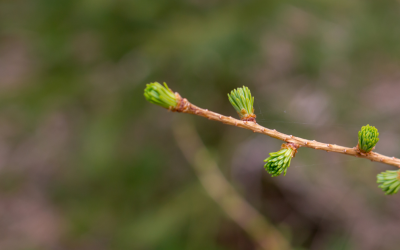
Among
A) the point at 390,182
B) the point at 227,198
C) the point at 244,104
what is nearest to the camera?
the point at 390,182

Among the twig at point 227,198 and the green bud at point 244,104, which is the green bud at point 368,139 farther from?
the twig at point 227,198

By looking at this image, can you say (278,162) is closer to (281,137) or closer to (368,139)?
(281,137)

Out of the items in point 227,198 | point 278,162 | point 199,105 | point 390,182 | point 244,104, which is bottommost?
point 390,182

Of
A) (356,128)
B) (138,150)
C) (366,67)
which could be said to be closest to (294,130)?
(356,128)

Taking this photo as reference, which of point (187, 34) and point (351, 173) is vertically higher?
point (187, 34)

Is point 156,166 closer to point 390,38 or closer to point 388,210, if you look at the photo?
point 390,38

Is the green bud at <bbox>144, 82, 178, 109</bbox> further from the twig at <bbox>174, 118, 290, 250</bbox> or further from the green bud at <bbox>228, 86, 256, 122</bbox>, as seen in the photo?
the twig at <bbox>174, 118, 290, 250</bbox>

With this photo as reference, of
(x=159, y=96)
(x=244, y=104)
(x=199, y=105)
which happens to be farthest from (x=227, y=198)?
(x=159, y=96)
